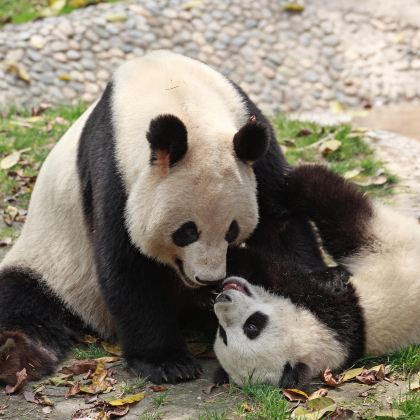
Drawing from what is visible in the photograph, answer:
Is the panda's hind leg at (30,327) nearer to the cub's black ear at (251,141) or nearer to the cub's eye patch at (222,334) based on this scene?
the cub's eye patch at (222,334)

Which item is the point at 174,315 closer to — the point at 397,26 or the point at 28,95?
the point at 28,95

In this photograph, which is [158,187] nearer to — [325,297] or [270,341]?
[270,341]

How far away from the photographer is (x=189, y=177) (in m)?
3.76

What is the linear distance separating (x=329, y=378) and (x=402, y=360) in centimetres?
38

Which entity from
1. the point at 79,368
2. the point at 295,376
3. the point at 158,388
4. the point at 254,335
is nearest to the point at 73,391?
the point at 79,368

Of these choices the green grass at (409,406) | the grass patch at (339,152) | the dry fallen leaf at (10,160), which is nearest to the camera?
the green grass at (409,406)

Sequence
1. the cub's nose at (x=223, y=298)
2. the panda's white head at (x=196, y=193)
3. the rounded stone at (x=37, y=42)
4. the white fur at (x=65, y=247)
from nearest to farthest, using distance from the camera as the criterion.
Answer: the panda's white head at (x=196, y=193), the cub's nose at (x=223, y=298), the white fur at (x=65, y=247), the rounded stone at (x=37, y=42)

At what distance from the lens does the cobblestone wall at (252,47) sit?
35.0 ft

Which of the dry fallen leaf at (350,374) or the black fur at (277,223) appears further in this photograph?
the black fur at (277,223)

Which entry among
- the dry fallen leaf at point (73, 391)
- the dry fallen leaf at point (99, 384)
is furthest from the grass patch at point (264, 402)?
the dry fallen leaf at point (73, 391)

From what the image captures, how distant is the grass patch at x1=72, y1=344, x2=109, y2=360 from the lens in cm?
458

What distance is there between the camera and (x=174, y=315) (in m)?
4.34

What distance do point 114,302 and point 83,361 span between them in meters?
0.48

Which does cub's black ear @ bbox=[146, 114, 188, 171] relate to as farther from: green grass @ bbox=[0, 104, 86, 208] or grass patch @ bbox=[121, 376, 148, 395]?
green grass @ bbox=[0, 104, 86, 208]
